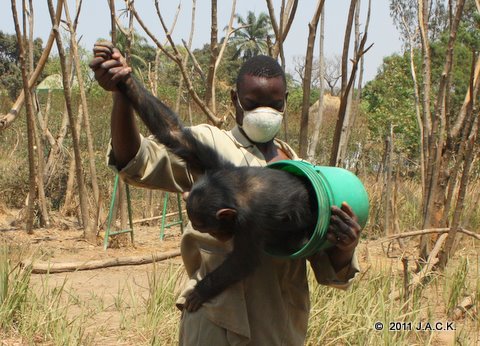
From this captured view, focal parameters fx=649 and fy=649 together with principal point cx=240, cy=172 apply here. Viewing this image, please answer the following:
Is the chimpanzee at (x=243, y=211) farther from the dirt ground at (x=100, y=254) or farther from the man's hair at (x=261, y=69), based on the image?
the dirt ground at (x=100, y=254)

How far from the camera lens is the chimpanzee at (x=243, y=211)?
2.05 m

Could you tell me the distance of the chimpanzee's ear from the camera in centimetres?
203

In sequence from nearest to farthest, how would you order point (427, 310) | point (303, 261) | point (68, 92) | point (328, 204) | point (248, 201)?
point (328, 204), point (248, 201), point (303, 261), point (427, 310), point (68, 92)

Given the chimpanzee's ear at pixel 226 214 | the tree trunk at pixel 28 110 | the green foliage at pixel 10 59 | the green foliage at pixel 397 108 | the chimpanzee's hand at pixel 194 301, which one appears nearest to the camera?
the chimpanzee's ear at pixel 226 214

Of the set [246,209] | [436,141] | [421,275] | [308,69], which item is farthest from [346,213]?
[436,141]

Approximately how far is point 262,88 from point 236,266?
0.64 meters

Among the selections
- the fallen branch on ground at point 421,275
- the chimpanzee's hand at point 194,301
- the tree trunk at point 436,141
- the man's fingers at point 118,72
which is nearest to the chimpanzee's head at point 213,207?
the chimpanzee's hand at point 194,301

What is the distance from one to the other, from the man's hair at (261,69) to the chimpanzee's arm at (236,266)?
55 cm

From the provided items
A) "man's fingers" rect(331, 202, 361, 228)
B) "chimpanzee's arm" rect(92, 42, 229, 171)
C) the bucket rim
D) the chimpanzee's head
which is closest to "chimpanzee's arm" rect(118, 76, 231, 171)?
"chimpanzee's arm" rect(92, 42, 229, 171)

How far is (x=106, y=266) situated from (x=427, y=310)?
10.9 feet

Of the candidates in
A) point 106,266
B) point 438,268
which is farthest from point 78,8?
point 438,268

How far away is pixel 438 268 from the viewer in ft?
16.7

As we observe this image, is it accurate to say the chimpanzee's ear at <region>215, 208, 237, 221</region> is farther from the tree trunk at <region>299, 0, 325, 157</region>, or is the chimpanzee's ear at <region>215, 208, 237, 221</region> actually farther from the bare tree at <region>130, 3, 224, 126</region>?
the bare tree at <region>130, 3, 224, 126</region>

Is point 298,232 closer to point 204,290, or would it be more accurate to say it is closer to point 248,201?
point 248,201
